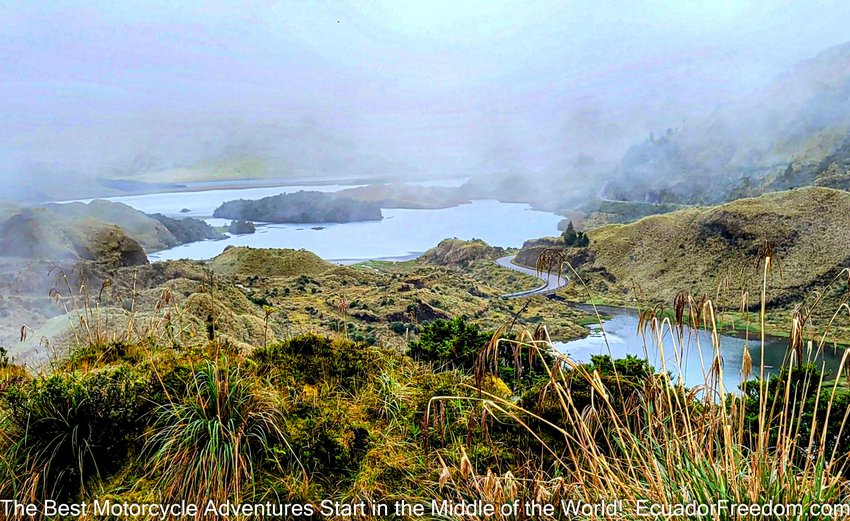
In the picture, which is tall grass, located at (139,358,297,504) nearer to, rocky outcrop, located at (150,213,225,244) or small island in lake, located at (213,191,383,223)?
rocky outcrop, located at (150,213,225,244)

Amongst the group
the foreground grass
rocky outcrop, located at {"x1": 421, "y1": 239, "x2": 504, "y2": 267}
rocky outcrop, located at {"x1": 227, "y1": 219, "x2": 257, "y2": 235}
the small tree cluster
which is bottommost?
rocky outcrop, located at {"x1": 421, "y1": 239, "x2": 504, "y2": 267}

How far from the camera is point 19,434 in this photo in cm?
349

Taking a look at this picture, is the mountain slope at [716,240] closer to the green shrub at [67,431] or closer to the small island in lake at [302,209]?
the small island in lake at [302,209]

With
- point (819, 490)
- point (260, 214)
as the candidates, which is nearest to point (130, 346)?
point (819, 490)

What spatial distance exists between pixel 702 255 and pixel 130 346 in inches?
2629

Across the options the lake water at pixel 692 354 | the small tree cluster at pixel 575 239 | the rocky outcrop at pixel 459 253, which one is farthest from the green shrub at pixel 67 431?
the rocky outcrop at pixel 459 253

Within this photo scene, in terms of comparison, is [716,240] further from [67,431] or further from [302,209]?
[67,431]

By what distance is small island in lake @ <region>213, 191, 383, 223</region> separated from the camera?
238 feet

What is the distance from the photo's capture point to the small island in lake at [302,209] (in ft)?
238

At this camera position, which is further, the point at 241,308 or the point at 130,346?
the point at 241,308

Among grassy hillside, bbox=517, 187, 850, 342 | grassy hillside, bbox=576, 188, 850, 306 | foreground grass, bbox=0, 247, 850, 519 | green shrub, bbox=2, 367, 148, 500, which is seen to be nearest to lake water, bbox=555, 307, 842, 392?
foreground grass, bbox=0, 247, 850, 519

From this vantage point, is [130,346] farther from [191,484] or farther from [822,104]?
[822,104]

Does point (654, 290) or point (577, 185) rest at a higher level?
point (577, 185)

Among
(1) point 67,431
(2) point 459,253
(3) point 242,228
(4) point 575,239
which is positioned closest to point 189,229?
(3) point 242,228
